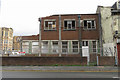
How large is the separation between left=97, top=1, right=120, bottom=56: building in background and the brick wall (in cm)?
386

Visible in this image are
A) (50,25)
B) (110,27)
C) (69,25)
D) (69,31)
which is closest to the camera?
(110,27)

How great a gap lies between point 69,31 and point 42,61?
8.75 m

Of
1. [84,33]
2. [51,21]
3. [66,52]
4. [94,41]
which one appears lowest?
[66,52]

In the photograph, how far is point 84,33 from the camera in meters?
21.8

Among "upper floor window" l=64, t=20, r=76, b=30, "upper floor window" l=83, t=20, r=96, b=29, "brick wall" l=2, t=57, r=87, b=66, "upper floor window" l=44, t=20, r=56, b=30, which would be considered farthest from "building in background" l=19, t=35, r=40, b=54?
"upper floor window" l=83, t=20, r=96, b=29

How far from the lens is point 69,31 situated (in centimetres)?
2206

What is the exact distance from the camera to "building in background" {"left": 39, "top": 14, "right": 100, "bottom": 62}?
21.6m

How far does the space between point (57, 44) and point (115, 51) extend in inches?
404

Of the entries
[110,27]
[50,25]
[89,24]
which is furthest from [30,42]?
[110,27]

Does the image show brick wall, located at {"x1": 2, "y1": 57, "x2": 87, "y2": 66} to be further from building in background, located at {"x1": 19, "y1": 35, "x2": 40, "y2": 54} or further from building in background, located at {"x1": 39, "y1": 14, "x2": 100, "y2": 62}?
building in background, located at {"x1": 19, "y1": 35, "x2": 40, "y2": 54}

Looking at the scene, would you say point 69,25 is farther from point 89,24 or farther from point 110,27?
point 110,27

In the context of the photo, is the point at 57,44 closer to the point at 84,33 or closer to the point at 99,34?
the point at 84,33

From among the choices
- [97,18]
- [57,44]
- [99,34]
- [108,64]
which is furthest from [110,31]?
[57,44]

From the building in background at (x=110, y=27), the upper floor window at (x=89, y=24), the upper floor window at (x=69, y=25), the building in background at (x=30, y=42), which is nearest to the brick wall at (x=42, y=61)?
the building in background at (x=110, y=27)
